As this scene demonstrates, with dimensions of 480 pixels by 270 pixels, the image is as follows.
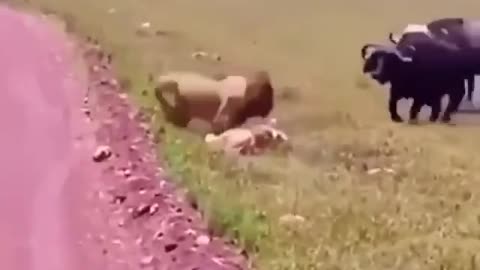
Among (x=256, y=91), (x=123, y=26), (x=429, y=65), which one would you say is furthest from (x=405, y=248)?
(x=123, y=26)

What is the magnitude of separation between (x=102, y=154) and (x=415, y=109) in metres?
0.54

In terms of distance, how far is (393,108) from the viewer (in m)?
1.79

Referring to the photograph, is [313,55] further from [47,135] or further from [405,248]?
[405,248]

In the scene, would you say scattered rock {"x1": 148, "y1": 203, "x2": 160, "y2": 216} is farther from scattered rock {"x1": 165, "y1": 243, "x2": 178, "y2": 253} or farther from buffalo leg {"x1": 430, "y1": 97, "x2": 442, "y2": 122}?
buffalo leg {"x1": 430, "y1": 97, "x2": 442, "y2": 122}

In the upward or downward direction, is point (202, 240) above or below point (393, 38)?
below

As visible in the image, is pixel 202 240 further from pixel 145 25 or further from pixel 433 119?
pixel 145 25

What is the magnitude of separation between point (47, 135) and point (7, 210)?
0.20 m

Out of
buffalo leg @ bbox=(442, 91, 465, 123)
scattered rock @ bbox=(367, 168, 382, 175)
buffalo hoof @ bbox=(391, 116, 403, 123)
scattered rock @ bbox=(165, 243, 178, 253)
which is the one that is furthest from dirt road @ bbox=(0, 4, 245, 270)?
buffalo leg @ bbox=(442, 91, 465, 123)

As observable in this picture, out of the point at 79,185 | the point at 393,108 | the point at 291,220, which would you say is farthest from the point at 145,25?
the point at 291,220

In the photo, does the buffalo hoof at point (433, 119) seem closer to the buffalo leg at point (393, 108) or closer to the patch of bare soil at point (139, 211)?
Result: the buffalo leg at point (393, 108)

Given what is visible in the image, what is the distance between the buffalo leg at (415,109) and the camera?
177cm

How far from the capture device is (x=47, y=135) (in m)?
1.58

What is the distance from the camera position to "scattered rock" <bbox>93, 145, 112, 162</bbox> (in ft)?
4.88

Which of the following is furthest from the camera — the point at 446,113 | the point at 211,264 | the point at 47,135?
the point at 446,113
